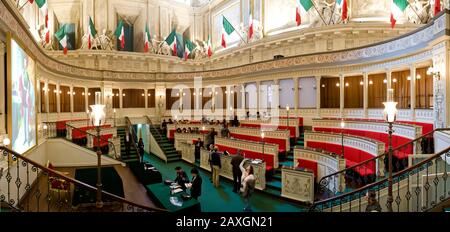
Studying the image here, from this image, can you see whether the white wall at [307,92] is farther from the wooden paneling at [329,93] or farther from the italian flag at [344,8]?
the italian flag at [344,8]

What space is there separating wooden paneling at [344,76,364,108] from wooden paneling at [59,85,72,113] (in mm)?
20461

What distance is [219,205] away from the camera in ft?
27.6

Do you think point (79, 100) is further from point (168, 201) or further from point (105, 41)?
point (168, 201)

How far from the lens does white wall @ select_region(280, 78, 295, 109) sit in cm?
1836

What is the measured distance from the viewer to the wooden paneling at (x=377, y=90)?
50.4 ft

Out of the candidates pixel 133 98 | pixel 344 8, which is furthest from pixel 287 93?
pixel 133 98

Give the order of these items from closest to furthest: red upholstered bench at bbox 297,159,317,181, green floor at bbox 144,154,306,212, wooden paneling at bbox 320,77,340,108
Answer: green floor at bbox 144,154,306,212, red upholstered bench at bbox 297,159,317,181, wooden paneling at bbox 320,77,340,108

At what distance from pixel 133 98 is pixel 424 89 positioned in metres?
22.6

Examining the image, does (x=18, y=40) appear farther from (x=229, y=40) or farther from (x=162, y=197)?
(x=229, y=40)

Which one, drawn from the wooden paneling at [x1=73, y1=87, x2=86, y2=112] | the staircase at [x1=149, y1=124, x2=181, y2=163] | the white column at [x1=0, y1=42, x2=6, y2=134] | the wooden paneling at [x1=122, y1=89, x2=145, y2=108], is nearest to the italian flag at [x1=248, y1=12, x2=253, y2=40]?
the staircase at [x1=149, y1=124, x2=181, y2=163]

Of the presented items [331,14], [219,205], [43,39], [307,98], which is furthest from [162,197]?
[43,39]

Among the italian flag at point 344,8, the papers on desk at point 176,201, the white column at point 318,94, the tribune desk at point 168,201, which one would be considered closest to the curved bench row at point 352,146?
the tribune desk at point 168,201

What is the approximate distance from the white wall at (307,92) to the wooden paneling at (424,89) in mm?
5659

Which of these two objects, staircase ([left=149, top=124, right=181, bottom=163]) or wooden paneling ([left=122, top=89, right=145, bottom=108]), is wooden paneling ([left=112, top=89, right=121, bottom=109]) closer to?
wooden paneling ([left=122, top=89, right=145, bottom=108])
